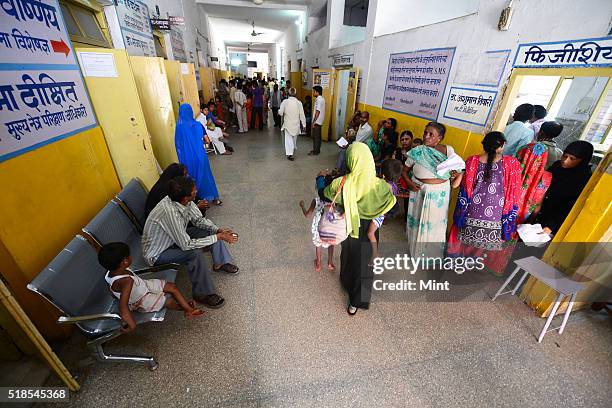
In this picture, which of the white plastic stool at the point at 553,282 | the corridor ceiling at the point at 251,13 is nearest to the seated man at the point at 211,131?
the white plastic stool at the point at 553,282

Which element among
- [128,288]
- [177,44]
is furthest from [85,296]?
[177,44]

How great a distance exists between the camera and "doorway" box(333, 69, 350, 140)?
6.63 meters

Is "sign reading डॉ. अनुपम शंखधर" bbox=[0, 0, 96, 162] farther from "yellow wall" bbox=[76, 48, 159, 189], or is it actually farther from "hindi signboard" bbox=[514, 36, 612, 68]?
"hindi signboard" bbox=[514, 36, 612, 68]

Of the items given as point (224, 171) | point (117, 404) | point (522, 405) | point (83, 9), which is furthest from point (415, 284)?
point (83, 9)

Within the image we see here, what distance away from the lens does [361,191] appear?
6.17 feet

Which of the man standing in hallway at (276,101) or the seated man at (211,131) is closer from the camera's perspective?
the seated man at (211,131)

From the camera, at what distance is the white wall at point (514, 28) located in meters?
1.99

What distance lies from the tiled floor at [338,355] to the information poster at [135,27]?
3962mm

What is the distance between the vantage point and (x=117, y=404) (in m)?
1.58

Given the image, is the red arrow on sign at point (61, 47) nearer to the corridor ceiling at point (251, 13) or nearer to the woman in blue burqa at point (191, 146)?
the woman in blue burqa at point (191, 146)

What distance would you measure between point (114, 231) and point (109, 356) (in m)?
0.95

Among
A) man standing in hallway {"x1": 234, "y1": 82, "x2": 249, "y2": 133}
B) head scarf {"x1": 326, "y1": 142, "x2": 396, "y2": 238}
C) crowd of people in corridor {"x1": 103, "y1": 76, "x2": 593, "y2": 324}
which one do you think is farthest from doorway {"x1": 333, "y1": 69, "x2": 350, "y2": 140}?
head scarf {"x1": 326, "y1": 142, "x2": 396, "y2": 238}

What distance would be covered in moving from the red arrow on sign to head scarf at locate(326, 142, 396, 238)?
8.07 ft

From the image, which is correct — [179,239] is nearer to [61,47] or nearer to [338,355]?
[338,355]
